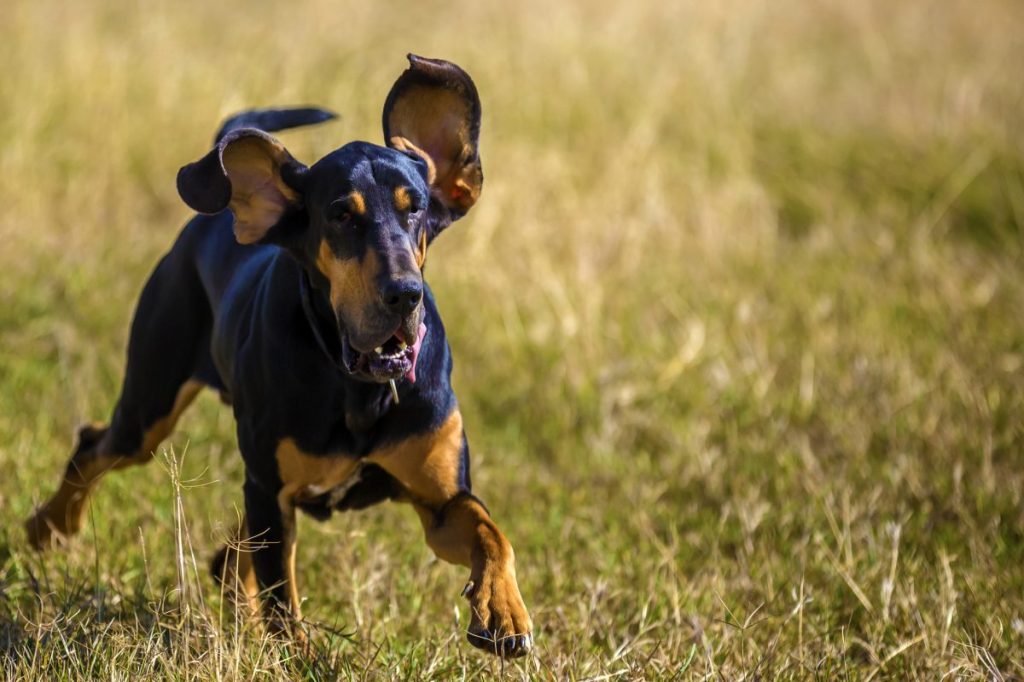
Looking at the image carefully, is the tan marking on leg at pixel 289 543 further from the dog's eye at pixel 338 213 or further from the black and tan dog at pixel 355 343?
the dog's eye at pixel 338 213

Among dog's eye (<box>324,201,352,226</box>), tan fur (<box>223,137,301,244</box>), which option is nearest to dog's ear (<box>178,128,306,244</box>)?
tan fur (<box>223,137,301,244</box>)

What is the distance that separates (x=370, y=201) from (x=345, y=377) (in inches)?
18.5

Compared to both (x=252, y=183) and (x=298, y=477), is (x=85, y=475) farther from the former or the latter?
(x=252, y=183)

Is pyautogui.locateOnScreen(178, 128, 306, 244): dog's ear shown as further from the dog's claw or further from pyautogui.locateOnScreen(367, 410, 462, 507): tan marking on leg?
the dog's claw

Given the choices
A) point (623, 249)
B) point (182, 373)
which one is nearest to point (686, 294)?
point (623, 249)

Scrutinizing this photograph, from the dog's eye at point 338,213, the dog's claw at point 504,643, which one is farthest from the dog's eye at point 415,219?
the dog's claw at point 504,643

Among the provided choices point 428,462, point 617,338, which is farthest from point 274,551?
point 617,338

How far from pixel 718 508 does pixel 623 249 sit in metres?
2.51

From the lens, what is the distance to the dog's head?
312cm

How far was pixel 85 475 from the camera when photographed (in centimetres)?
463

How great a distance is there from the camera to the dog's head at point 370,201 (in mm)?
3125

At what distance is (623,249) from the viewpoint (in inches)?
294

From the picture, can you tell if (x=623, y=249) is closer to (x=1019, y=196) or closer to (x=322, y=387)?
(x=1019, y=196)

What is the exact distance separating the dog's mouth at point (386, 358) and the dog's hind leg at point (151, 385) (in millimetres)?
1127
